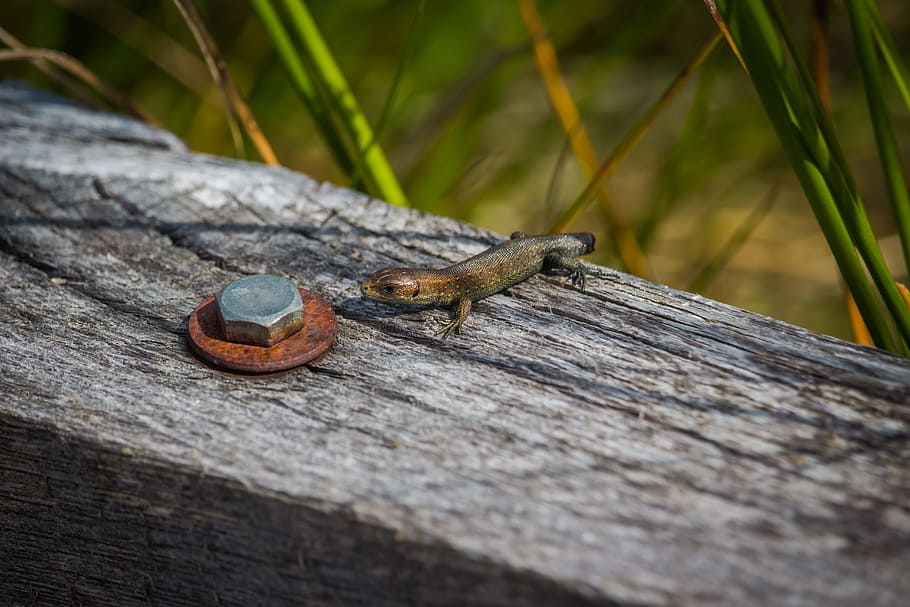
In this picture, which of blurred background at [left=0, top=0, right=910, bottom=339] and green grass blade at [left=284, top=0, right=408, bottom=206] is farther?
blurred background at [left=0, top=0, right=910, bottom=339]

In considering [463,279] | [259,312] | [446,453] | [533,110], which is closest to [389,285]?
[463,279]

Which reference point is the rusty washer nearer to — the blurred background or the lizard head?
the lizard head

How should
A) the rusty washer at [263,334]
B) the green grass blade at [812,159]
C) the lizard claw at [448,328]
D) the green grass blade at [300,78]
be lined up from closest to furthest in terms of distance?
the rusty washer at [263,334] → the lizard claw at [448,328] → the green grass blade at [812,159] → the green grass blade at [300,78]

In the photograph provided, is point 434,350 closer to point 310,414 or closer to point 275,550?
point 310,414

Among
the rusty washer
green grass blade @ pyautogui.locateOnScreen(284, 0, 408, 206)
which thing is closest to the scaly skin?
the rusty washer

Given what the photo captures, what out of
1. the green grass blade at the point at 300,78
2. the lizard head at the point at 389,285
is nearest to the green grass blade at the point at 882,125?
the lizard head at the point at 389,285

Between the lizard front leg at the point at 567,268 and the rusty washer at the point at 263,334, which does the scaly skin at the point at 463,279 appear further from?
the rusty washer at the point at 263,334
